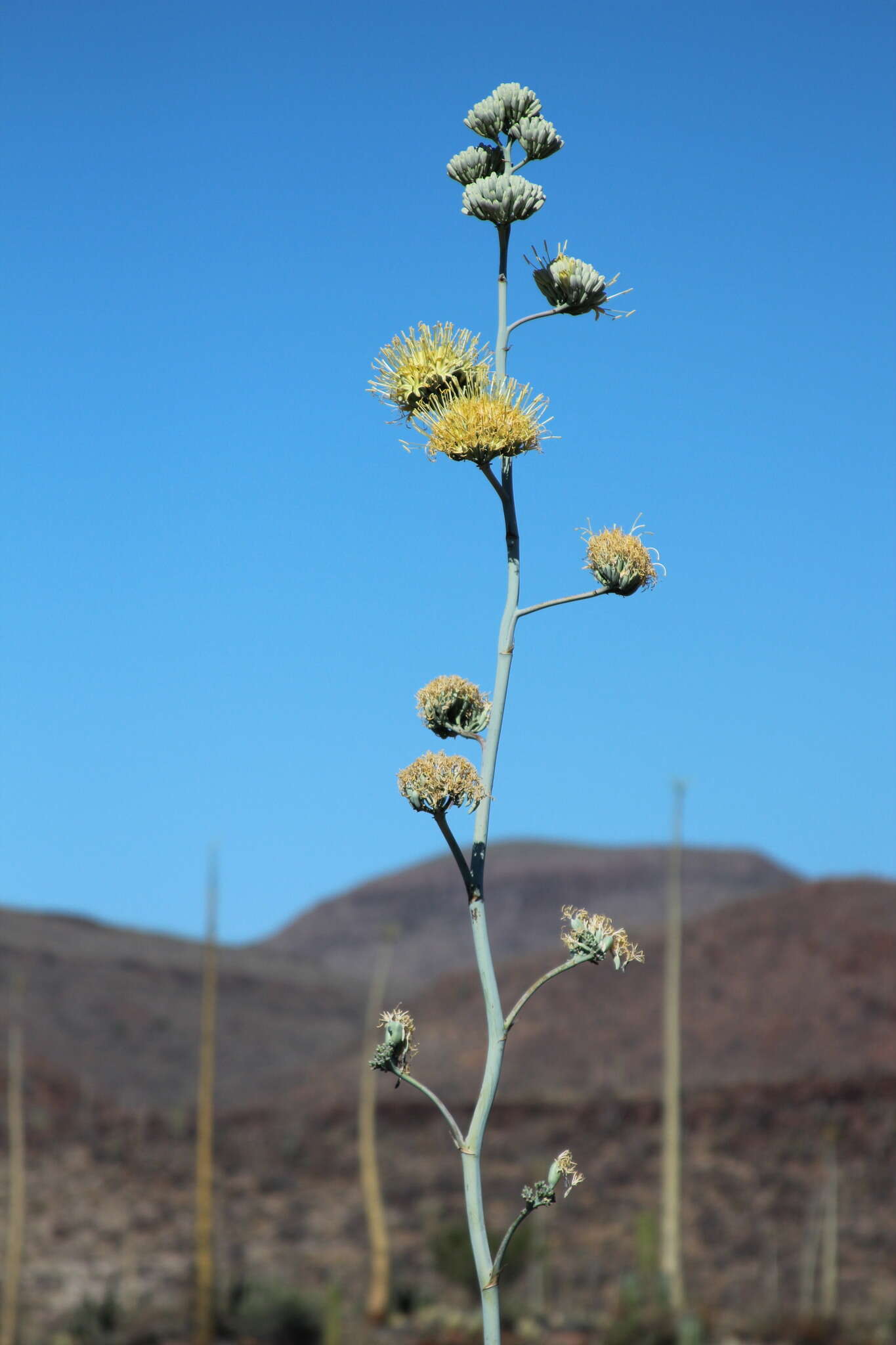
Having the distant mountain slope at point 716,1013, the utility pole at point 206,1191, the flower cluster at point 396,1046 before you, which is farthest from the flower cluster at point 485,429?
the distant mountain slope at point 716,1013

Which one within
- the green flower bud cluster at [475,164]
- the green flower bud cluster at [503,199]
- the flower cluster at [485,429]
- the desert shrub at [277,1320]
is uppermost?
the green flower bud cluster at [475,164]

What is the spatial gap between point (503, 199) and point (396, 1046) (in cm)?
232

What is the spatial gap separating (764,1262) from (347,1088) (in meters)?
21.2

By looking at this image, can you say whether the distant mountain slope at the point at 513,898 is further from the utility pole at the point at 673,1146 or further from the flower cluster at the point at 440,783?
the flower cluster at the point at 440,783

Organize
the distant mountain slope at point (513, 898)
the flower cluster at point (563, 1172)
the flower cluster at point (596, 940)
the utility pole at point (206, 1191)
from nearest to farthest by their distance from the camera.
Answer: the flower cluster at point (563, 1172)
the flower cluster at point (596, 940)
the utility pole at point (206, 1191)
the distant mountain slope at point (513, 898)

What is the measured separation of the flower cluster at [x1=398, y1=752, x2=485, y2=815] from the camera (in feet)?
11.7

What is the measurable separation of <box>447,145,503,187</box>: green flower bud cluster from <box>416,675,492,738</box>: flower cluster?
58.6 inches

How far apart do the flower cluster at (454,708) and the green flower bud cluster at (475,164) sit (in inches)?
58.6

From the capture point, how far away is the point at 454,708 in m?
3.78

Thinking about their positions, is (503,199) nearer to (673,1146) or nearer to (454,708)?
(454,708)

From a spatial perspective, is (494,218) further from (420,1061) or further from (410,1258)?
(420,1061)

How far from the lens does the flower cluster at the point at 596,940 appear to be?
343cm

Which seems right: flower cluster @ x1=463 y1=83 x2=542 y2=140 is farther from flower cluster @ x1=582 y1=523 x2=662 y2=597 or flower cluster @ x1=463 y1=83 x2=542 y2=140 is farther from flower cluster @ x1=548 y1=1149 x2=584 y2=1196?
flower cluster @ x1=548 y1=1149 x2=584 y2=1196

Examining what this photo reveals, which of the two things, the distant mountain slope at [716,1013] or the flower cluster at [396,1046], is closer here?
the flower cluster at [396,1046]
